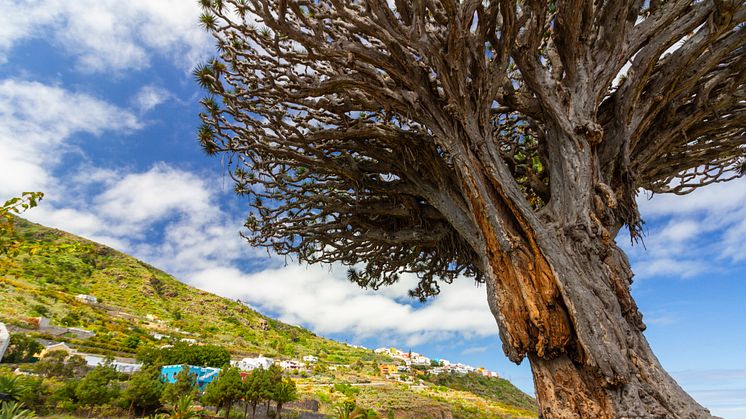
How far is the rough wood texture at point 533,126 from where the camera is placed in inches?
→ 201

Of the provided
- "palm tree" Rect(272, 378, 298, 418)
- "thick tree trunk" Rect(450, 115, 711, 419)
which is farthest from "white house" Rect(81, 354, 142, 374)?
"thick tree trunk" Rect(450, 115, 711, 419)

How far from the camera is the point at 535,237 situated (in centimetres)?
552

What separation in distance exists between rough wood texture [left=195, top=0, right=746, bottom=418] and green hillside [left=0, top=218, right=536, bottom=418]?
17676mm

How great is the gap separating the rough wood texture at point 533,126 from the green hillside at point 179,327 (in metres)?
17.7

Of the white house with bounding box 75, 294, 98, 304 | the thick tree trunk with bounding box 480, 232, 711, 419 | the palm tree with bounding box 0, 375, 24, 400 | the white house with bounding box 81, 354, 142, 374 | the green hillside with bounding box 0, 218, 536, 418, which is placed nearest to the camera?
the thick tree trunk with bounding box 480, 232, 711, 419

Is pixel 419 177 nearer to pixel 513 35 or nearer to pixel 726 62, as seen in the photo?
pixel 513 35

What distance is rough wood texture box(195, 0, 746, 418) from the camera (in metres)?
5.10

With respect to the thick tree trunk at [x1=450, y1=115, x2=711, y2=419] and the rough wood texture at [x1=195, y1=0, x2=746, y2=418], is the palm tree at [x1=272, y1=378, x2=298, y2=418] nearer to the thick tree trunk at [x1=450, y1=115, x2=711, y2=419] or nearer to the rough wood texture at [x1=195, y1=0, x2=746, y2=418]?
the rough wood texture at [x1=195, y1=0, x2=746, y2=418]

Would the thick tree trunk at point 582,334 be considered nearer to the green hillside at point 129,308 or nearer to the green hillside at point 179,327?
the green hillside at point 179,327

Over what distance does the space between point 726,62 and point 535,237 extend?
19.0ft

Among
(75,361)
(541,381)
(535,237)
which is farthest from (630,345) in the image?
(75,361)

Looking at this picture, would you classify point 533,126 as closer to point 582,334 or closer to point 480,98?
point 480,98

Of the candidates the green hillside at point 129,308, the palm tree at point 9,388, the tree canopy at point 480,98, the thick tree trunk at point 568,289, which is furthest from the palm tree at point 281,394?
the green hillside at point 129,308

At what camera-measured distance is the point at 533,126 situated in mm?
8172
